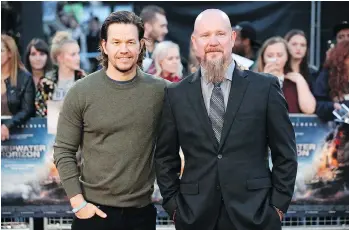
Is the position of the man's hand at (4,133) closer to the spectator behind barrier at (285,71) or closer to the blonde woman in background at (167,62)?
→ the blonde woman in background at (167,62)

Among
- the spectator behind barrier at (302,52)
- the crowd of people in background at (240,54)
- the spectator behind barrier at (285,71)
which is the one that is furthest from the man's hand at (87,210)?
the spectator behind barrier at (302,52)

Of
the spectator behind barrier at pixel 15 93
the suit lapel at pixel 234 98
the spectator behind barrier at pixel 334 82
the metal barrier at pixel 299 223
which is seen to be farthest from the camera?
the metal barrier at pixel 299 223

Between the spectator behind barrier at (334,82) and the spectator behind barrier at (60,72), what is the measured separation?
1915 mm

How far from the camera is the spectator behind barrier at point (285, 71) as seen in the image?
15.8 feet

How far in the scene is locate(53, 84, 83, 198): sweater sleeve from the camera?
122 inches

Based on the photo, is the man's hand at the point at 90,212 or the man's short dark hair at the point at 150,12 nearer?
the man's hand at the point at 90,212

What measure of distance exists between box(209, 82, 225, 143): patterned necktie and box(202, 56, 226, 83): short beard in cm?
6

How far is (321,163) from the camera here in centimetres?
492

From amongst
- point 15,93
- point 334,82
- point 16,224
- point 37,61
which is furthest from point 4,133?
point 334,82

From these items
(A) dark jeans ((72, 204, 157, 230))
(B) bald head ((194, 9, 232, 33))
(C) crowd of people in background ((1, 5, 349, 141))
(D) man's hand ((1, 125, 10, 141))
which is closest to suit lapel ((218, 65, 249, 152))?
(B) bald head ((194, 9, 232, 33))

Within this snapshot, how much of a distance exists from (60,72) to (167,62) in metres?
0.88

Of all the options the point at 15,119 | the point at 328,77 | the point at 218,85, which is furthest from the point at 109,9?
the point at 218,85

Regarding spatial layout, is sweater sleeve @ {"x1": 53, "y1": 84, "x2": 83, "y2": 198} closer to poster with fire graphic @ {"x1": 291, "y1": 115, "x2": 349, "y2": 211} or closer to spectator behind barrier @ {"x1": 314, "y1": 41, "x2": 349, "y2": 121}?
poster with fire graphic @ {"x1": 291, "y1": 115, "x2": 349, "y2": 211}

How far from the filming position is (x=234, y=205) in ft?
9.82
